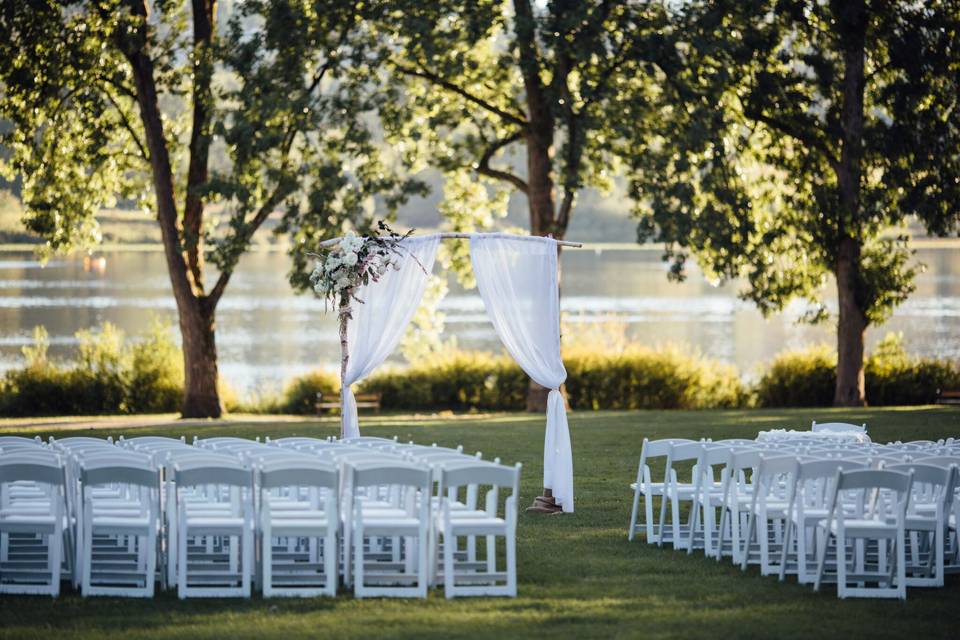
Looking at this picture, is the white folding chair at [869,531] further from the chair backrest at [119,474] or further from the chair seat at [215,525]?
the chair backrest at [119,474]

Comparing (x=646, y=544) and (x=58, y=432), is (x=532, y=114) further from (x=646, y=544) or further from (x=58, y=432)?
(x=646, y=544)

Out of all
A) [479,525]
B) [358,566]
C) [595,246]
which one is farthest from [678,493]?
[595,246]

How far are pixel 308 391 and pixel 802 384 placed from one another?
1072 centimetres

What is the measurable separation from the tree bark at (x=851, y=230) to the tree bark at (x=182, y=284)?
12.5 metres

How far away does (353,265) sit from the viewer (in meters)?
12.2

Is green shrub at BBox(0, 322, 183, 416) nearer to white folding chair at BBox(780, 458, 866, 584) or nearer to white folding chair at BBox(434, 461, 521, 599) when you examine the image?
white folding chair at BBox(434, 461, 521, 599)

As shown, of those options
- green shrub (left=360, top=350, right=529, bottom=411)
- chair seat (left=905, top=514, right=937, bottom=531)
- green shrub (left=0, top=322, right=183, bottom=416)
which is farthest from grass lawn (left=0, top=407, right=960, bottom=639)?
green shrub (left=0, top=322, right=183, bottom=416)

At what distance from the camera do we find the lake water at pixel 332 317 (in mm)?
45219

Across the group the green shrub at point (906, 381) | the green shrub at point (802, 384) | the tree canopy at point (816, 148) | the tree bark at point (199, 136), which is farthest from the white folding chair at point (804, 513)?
the green shrub at point (906, 381)

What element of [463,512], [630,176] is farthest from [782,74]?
[463,512]

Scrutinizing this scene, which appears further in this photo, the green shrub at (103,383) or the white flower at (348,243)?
the green shrub at (103,383)

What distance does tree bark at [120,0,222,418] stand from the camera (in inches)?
914

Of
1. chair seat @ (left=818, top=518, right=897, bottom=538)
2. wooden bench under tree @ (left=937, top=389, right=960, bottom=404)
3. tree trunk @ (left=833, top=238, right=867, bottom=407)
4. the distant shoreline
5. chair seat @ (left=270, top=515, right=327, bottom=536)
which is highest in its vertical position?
the distant shoreline

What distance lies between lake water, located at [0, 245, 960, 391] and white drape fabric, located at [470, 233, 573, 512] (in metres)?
15.7
